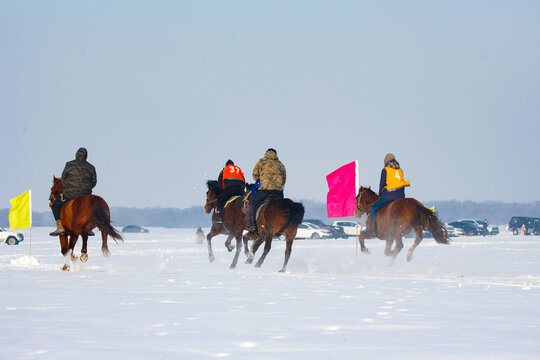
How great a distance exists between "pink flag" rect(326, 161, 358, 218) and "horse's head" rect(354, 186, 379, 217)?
2.11 m

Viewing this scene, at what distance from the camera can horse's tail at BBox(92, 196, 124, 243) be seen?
53.5 feet

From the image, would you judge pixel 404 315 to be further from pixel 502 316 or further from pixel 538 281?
pixel 538 281

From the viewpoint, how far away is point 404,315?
852cm

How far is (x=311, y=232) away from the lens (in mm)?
55219

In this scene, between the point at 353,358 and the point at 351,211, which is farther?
the point at 351,211

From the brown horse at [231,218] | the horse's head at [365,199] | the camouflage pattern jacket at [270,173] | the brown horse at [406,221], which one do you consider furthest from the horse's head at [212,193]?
the brown horse at [406,221]

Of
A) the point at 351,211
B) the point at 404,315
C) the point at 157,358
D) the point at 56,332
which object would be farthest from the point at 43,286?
the point at 351,211

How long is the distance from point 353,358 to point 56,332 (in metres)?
2.81

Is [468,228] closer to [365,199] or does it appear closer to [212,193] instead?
[365,199]

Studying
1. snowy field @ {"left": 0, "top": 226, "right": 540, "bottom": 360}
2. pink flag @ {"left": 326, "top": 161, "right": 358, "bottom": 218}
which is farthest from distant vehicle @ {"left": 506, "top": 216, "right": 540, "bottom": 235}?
snowy field @ {"left": 0, "top": 226, "right": 540, "bottom": 360}

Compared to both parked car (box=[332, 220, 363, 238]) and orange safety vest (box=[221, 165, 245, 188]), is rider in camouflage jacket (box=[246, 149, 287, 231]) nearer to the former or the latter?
orange safety vest (box=[221, 165, 245, 188])

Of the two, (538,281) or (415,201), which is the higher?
(415,201)

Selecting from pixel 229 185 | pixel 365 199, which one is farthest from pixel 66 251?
pixel 365 199

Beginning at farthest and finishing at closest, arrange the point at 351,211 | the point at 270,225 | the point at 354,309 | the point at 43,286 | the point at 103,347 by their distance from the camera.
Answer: the point at 351,211
the point at 270,225
the point at 43,286
the point at 354,309
the point at 103,347
